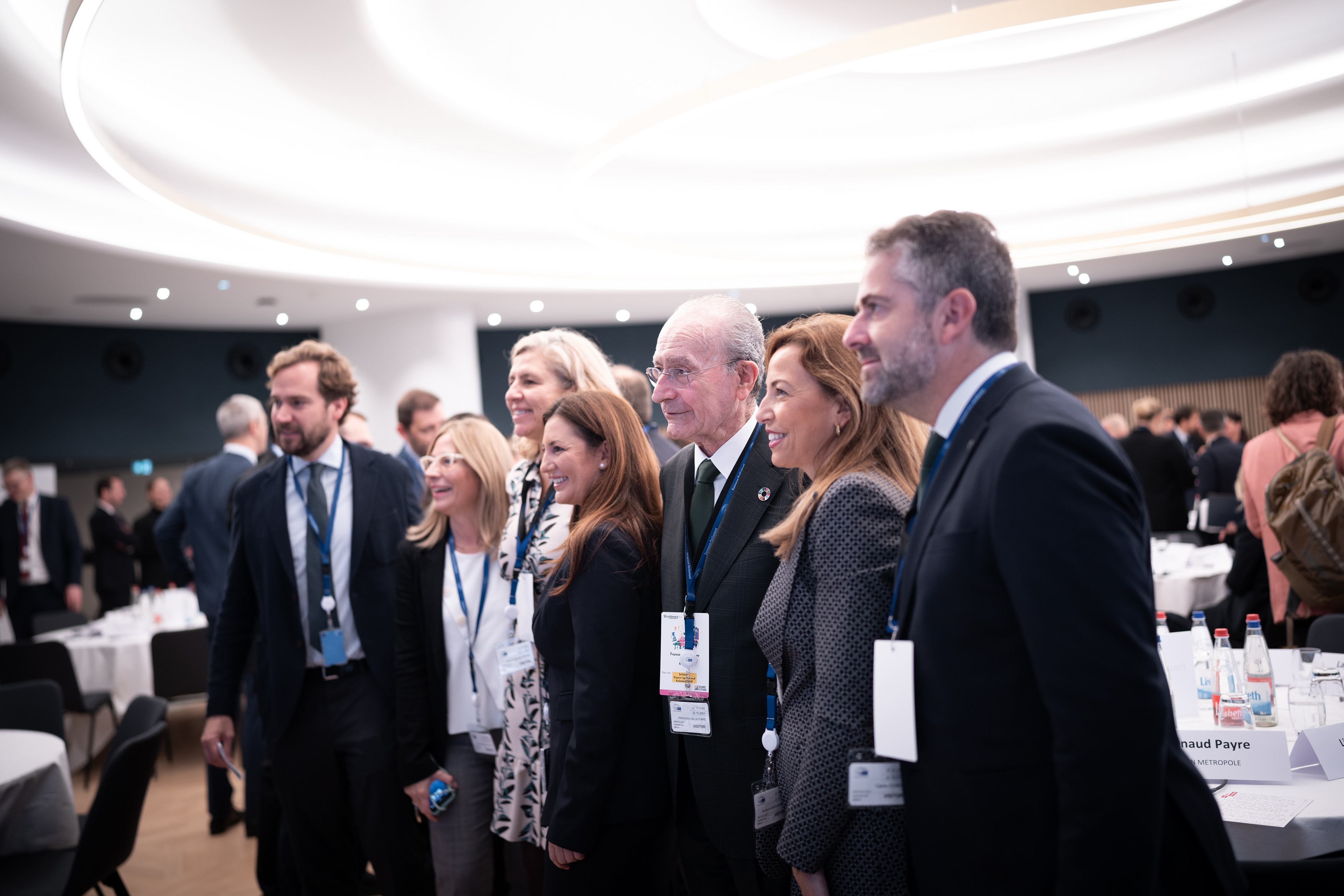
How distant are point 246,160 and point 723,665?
242 inches

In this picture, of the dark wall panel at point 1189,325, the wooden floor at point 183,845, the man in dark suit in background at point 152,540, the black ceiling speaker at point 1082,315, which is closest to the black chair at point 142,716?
the wooden floor at point 183,845

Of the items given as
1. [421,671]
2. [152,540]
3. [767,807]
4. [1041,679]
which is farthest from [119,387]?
[1041,679]

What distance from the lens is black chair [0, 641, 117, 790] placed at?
519 centimetres

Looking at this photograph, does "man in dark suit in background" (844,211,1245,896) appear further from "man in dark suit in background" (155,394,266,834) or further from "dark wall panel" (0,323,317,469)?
"dark wall panel" (0,323,317,469)

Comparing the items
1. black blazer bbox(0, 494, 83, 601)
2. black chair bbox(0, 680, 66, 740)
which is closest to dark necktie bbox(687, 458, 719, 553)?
black chair bbox(0, 680, 66, 740)

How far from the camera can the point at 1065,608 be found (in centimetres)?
113

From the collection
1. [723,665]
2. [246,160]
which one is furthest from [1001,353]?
[246,160]

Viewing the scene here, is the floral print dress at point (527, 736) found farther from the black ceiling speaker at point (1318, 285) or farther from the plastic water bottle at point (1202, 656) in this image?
the black ceiling speaker at point (1318, 285)

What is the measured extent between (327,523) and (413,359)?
305 inches

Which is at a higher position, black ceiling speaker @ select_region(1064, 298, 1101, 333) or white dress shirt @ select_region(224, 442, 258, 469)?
black ceiling speaker @ select_region(1064, 298, 1101, 333)

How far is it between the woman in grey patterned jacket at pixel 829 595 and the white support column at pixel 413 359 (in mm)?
8697

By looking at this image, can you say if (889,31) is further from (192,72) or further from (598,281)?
(598,281)

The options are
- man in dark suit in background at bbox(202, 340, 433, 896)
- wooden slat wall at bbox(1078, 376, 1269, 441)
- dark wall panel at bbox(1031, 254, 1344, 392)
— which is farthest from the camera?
wooden slat wall at bbox(1078, 376, 1269, 441)

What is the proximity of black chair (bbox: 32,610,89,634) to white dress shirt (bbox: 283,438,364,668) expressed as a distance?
5030mm
